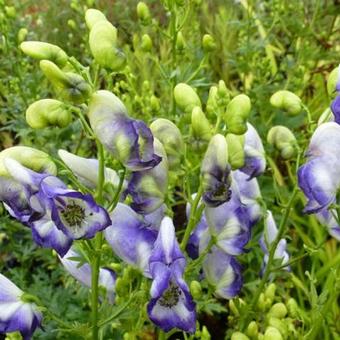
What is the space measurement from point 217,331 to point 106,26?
6.03 ft

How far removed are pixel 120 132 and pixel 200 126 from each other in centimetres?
16

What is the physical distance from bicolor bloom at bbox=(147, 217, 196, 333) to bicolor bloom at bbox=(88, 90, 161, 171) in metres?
0.15

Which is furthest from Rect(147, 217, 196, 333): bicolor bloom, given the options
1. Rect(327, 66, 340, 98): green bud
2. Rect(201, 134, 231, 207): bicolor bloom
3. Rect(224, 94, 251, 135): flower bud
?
Rect(327, 66, 340, 98): green bud

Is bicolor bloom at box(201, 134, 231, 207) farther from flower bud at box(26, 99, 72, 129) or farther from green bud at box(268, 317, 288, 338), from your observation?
green bud at box(268, 317, 288, 338)

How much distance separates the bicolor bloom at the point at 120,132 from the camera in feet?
4.08

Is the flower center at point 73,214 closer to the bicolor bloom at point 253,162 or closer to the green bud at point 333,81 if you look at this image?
the bicolor bloom at point 253,162

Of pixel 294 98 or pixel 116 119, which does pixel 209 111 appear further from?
pixel 116 119

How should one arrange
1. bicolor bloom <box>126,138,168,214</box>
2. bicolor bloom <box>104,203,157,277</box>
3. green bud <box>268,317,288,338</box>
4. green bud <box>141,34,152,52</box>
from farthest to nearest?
green bud <box>141,34,152,52</box> → green bud <box>268,317,288,338</box> → bicolor bloom <box>104,203,157,277</box> → bicolor bloom <box>126,138,168,214</box>

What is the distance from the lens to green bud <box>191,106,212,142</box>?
132 cm

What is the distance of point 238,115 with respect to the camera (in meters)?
1.32

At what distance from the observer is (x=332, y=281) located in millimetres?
1715

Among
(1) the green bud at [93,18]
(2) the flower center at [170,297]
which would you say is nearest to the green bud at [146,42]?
(1) the green bud at [93,18]

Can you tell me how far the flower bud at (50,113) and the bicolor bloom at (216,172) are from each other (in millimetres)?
256

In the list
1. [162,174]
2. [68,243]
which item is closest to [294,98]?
[162,174]
